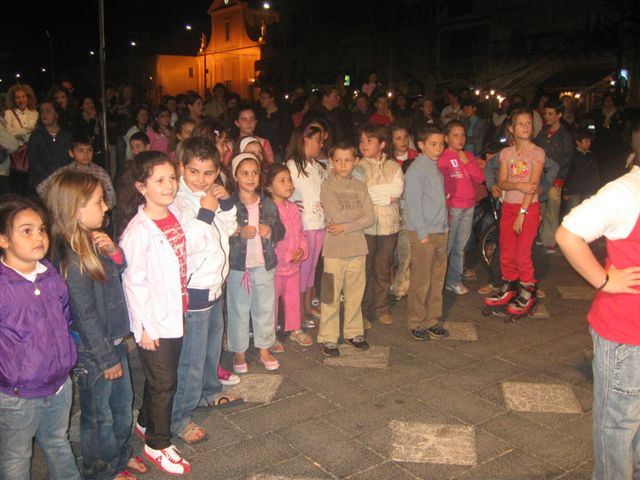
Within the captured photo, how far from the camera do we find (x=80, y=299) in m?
2.80

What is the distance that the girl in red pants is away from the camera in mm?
5641

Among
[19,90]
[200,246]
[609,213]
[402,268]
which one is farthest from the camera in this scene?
[19,90]

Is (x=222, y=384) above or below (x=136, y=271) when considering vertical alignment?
below

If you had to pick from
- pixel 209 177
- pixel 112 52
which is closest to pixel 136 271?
pixel 209 177

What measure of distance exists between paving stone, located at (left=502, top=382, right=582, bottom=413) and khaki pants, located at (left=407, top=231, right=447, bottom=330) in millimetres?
1074

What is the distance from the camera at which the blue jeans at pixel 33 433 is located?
2531 mm

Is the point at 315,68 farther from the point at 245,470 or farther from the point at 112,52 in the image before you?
the point at 245,470

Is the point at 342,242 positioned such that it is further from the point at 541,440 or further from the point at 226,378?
the point at 541,440

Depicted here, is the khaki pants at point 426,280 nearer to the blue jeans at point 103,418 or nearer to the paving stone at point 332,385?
the paving stone at point 332,385

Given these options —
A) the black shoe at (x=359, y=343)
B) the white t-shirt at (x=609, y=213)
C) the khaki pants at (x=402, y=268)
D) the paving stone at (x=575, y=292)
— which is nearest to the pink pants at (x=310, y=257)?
the black shoe at (x=359, y=343)

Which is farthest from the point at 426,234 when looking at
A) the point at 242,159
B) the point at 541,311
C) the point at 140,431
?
the point at 140,431

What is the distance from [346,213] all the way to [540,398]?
2.00 m

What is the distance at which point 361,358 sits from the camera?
16.0 feet

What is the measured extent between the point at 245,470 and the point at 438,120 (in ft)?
27.5
